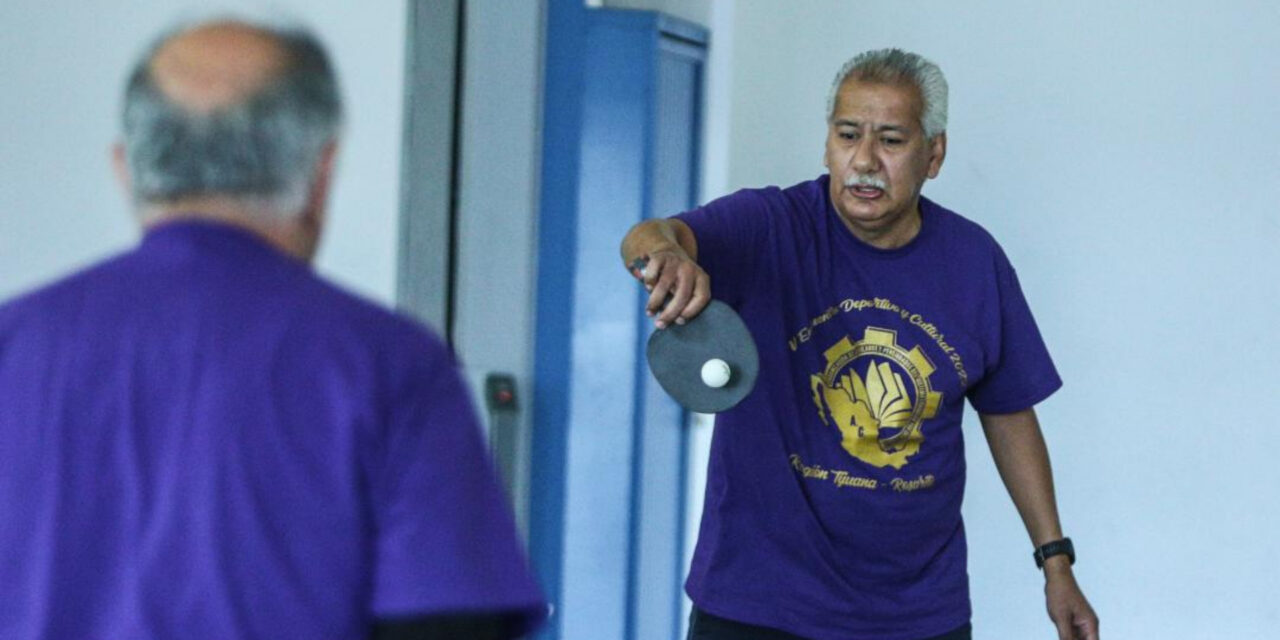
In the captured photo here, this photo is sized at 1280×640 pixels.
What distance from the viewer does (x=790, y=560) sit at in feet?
9.39

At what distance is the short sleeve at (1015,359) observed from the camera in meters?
3.04

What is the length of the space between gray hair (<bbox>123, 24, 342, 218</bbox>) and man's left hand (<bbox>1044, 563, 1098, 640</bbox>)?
76.9 inches

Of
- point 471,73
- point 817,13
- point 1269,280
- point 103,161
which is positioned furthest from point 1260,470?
point 103,161

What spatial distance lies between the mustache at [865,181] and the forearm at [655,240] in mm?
322

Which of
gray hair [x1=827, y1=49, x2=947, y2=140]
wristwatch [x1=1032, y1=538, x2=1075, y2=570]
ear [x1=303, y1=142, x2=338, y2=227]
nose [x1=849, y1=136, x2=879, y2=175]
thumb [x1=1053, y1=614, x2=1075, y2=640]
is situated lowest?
thumb [x1=1053, y1=614, x2=1075, y2=640]

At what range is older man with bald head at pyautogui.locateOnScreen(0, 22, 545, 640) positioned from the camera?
55.0 inches

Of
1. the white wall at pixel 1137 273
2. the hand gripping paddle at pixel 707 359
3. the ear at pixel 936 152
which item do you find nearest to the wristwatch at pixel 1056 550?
the ear at pixel 936 152

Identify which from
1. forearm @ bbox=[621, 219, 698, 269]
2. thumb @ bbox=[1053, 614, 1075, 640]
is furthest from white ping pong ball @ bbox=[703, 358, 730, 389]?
thumb @ bbox=[1053, 614, 1075, 640]

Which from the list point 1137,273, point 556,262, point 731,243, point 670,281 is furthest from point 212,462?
point 1137,273

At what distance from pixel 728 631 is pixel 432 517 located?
154 cm

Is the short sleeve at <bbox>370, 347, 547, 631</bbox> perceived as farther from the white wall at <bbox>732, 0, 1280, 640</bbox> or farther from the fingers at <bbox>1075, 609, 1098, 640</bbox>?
the white wall at <bbox>732, 0, 1280, 640</bbox>

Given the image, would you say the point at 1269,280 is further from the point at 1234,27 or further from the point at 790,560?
the point at 790,560

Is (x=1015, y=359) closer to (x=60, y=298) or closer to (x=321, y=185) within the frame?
(x=321, y=185)

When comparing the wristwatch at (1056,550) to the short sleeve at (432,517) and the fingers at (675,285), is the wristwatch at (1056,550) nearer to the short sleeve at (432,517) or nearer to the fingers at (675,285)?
the fingers at (675,285)
